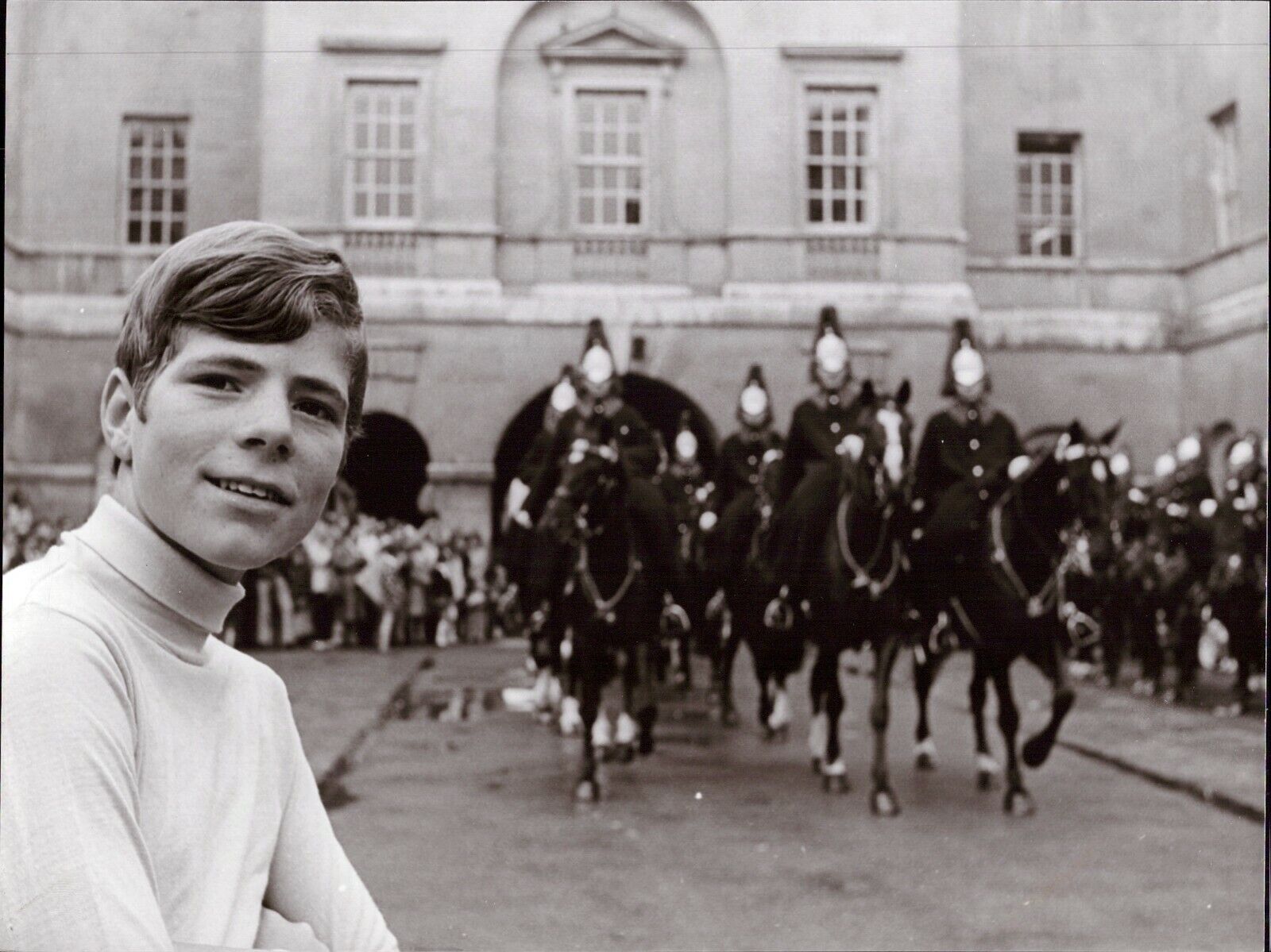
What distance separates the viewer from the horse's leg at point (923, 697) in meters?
7.44

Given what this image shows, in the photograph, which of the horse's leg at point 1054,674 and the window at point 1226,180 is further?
the horse's leg at point 1054,674

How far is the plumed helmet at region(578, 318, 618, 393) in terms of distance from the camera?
6281 millimetres

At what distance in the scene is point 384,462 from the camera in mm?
2812

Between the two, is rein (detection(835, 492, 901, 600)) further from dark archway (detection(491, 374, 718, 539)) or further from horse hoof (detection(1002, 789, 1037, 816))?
dark archway (detection(491, 374, 718, 539))

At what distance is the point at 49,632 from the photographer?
3.26 feet

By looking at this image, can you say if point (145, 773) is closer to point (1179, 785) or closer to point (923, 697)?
point (1179, 785)

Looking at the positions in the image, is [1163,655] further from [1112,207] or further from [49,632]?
[49,632]

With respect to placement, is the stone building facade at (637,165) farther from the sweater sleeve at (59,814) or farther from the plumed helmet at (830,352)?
the plumed helmet at (830,352)

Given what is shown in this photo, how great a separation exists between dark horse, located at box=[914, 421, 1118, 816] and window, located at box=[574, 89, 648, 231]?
3.56 meters

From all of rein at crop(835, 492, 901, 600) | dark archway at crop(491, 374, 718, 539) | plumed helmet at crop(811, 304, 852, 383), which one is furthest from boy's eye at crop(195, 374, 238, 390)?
dark archway at crop(491, 374, 718, 539)

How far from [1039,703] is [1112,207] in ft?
31.8

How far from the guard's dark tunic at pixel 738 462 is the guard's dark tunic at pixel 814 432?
5.90ft

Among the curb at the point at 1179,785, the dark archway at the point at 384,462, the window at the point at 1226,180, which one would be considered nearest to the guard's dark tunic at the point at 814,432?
the curb at the point at 1179,785

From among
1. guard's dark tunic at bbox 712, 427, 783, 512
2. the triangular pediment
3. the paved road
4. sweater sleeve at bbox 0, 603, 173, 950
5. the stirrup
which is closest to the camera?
sweater sleeve at bbox 0, 603, 173, 950
